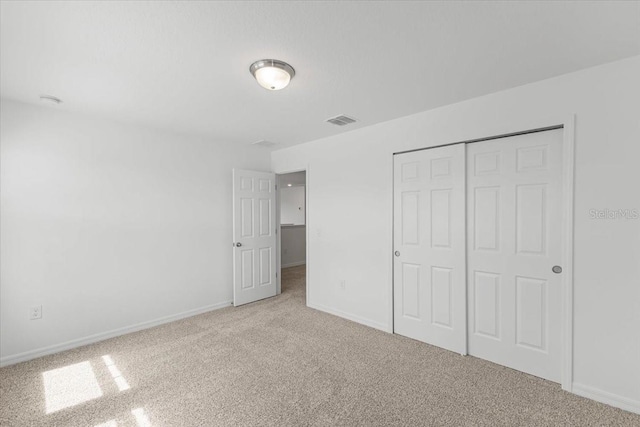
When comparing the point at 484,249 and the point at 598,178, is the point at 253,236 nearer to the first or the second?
the point at 484,249

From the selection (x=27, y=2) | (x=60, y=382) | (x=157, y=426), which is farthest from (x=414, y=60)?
(x=60, y=382)

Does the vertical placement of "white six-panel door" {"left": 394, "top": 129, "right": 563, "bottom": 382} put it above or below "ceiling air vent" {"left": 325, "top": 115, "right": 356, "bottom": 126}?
below

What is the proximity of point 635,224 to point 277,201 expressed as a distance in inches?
161

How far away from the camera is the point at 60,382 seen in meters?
2.32

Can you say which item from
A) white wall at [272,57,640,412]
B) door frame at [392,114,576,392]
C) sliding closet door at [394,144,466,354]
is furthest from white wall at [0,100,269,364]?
door frame at [392,114,576,392]

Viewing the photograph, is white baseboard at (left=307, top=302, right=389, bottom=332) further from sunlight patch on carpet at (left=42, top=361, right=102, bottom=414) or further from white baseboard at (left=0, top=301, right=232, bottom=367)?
sunlight patch on carpet at (left=42, top=361, right=102, bottom=414)

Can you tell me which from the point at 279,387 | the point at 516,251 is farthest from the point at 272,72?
the point at 516,251

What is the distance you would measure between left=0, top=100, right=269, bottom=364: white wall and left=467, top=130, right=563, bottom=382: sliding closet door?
326 cm

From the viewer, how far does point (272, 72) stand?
1984 mm

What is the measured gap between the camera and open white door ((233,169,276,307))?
4180mm

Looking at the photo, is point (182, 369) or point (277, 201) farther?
point (277, 201)

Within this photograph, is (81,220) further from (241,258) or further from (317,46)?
(317,46)

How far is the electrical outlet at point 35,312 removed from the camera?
8.95 ft

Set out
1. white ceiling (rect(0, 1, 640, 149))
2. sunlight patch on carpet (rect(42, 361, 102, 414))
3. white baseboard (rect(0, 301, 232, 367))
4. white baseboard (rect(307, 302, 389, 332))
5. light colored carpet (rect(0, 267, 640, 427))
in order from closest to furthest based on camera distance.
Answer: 1. white ceiling (rect(0, 1, 640, 149))
2. light colored carpet (rect(0, 267, 640, 427))
3. sunlight patch on carpet (rect(42, 361, 102, 414))
4. white baseboard (rect(0, 301, 232, 367))
5. white baseboard (rect(307, 302, 389, 332))
